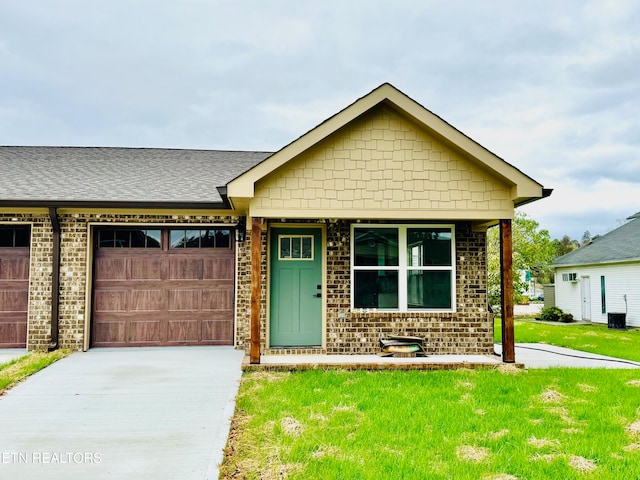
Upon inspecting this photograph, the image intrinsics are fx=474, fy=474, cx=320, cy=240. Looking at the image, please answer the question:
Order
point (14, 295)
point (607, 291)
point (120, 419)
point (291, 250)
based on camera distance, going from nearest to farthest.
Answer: point (120, 419), point (291, 250), point (14, 295), point (607, 291)

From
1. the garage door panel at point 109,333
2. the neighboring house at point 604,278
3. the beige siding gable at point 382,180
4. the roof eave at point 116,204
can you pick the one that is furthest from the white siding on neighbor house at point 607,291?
the garage door panel at point 109,333

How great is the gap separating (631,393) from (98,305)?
28.4 ft

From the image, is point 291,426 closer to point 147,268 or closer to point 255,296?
point 255,296

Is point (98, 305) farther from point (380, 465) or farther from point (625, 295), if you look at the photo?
Result: point (625, 295)

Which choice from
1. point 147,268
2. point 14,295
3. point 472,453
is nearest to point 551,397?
point 472,453

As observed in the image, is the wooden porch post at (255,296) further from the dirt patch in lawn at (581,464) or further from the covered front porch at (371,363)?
the dirt patch in lawn at (581,464)

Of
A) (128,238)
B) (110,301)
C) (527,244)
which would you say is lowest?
(110,301)

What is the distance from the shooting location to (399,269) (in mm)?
8156

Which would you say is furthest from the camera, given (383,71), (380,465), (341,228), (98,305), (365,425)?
(383,71)

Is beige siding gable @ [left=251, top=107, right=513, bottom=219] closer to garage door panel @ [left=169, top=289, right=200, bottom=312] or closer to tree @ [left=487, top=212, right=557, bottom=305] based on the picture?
garage door panel @ [left=169, top=289, right=200, bottom=312]

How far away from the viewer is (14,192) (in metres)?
8.64

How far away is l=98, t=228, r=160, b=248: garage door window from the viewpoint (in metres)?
9.03

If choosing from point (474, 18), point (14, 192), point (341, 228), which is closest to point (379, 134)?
point (341, 228)

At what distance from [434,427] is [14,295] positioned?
7.95 metres
